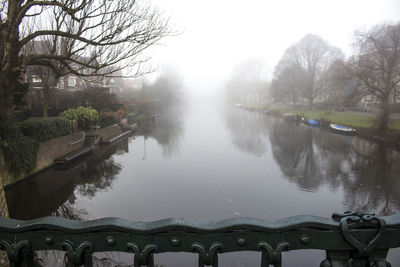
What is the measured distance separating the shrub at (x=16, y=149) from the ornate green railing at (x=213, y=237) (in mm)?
9819

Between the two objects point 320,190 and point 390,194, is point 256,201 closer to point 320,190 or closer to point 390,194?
point 320,190

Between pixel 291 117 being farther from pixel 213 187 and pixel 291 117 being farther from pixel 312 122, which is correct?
pixel 213 187

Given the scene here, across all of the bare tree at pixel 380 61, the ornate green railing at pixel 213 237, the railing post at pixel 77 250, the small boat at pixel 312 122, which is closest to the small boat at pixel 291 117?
the small boat at pixel 312 122

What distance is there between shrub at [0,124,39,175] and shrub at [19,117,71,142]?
1.88 ft

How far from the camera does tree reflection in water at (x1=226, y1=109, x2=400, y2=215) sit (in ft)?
29.7

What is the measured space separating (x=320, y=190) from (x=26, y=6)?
11518mm

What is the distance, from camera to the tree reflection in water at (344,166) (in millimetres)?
9047

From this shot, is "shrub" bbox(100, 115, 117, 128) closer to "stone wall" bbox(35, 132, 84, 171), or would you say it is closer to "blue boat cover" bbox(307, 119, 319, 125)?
"stone wall" bbox(35, 132, 84, 171)

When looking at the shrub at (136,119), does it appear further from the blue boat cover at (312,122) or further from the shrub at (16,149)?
the blue boat cover at (312,122)

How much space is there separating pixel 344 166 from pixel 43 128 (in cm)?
1490

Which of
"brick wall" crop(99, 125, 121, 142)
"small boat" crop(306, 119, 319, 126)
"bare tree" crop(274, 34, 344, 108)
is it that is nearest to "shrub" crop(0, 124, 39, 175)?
"brick wall" crop(99, 125, 121, 142)

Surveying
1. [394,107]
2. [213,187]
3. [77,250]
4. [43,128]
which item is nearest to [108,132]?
[43,128]

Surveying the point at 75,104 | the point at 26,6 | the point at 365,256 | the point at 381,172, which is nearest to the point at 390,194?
the point at 381,172

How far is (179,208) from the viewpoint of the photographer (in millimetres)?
7828
